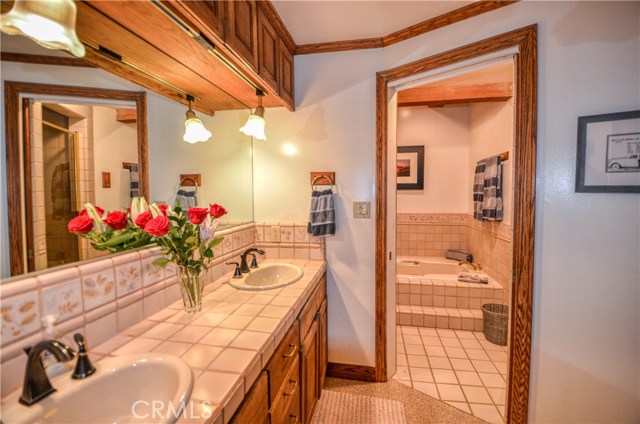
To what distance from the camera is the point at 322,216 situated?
1.87 m

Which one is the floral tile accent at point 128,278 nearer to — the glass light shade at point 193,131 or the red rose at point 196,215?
the red rose at point 196,215

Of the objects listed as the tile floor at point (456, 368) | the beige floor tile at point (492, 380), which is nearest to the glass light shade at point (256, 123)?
the tile floor at point (456, 368)

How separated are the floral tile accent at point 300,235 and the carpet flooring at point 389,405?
1.03 m

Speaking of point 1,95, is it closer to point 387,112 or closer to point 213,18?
point 213,18

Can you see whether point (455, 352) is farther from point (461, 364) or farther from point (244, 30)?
point (244, 30)

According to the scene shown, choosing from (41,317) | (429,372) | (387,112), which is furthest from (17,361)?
(429,372)

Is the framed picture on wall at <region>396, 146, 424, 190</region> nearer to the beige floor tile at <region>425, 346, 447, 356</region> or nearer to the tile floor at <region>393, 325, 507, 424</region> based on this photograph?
the tile floor at <region>393, 325, 507, 424</region>

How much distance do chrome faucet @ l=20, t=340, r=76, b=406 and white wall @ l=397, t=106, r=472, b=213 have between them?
145 inches

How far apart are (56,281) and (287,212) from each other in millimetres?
1398

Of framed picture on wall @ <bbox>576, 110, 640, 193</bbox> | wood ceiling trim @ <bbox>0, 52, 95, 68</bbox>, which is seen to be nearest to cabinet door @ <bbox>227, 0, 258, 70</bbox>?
wood ceiling trim @ <bbox>0, 52, 95, 68</bbox>

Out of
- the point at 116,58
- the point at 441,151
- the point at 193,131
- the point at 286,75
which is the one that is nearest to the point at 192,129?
the point at 193,131

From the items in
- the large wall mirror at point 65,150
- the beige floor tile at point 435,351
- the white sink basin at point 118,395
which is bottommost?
the beige floor tile at point 435,351

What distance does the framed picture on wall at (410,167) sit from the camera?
12.0 feet

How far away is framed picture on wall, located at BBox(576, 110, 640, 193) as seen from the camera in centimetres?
112
